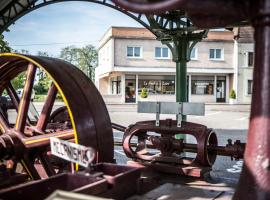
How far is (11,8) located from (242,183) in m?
9.70

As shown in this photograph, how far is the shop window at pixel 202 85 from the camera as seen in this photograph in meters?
41.1

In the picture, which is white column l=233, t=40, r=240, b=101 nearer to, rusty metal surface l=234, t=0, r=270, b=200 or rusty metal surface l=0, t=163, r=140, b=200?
rusty metal surface l=0, t=163, r=140, b=200

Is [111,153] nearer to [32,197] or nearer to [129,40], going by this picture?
[32,197]

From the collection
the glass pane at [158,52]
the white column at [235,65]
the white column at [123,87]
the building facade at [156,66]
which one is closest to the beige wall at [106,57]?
the building facade at [156,66]

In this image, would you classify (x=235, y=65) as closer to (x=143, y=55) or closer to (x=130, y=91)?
(x=143, y=55)

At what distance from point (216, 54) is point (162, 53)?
17.8ft

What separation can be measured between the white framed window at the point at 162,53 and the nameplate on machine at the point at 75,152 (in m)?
36.3

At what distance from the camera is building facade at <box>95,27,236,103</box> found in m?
37.7

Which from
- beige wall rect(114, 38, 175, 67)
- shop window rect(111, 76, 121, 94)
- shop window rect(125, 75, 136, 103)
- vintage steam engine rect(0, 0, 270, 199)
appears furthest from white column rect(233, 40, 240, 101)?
vintage steam engine rect(0, 0, 270, 199)

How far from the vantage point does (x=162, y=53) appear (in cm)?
3862

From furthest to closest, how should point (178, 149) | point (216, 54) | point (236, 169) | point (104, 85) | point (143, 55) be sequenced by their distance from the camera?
point (104, 85)
point (216, 54)
point (143, 55)
point (236, 169)
point (178, 149)

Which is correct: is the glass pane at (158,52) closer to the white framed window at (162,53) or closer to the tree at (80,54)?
the white framed window at (162,53)

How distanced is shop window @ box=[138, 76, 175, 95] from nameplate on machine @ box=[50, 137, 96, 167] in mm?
37545

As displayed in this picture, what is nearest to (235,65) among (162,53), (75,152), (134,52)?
(162,53)
